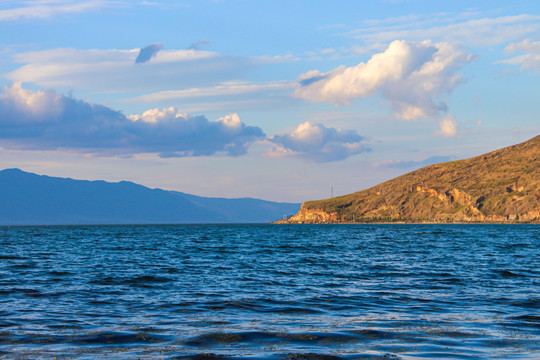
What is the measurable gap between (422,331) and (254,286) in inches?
605

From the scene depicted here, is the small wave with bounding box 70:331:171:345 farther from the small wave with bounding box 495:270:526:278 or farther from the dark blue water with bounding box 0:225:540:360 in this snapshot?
the small wave with bounding box 495:270:526:278

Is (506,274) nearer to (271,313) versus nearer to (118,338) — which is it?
(271,313)

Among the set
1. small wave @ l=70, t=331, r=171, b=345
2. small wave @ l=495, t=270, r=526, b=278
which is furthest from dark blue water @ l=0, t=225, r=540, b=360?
small wave @ l=495, t=270, r=526, b=278

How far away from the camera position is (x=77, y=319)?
22391 millimetres

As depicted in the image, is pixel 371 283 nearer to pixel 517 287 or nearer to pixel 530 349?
pixel 517 287

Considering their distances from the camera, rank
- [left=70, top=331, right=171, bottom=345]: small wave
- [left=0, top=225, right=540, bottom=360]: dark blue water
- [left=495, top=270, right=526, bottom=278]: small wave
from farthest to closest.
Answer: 1. [left=495, top=270, right=526, bottom=278]: small wave
2. [left=70, top=331, right=171, bottom=345]: small wave
3. [left=0, top=225, right=540, bottom=360]: dark blue water

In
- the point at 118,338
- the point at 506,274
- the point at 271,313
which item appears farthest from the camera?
the point at 506,274

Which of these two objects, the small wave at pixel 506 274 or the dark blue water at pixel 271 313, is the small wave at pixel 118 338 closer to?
the dark blue water at pixel 271 313

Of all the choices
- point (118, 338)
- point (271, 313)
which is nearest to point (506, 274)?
point (271, 313)

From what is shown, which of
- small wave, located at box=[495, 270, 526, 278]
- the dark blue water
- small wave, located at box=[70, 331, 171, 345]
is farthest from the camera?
small wave, located at box=[495, 270, 526, 278]

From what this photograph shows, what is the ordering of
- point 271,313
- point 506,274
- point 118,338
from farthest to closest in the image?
point 506,274 → point 271,313 → point 118,338

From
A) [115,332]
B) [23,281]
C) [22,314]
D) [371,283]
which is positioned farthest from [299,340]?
[23,281]

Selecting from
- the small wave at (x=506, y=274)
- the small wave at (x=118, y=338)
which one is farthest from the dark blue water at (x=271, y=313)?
the small wave at (x=506, y=274)

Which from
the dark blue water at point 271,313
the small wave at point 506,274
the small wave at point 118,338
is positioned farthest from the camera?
the small wave at point 506,274
